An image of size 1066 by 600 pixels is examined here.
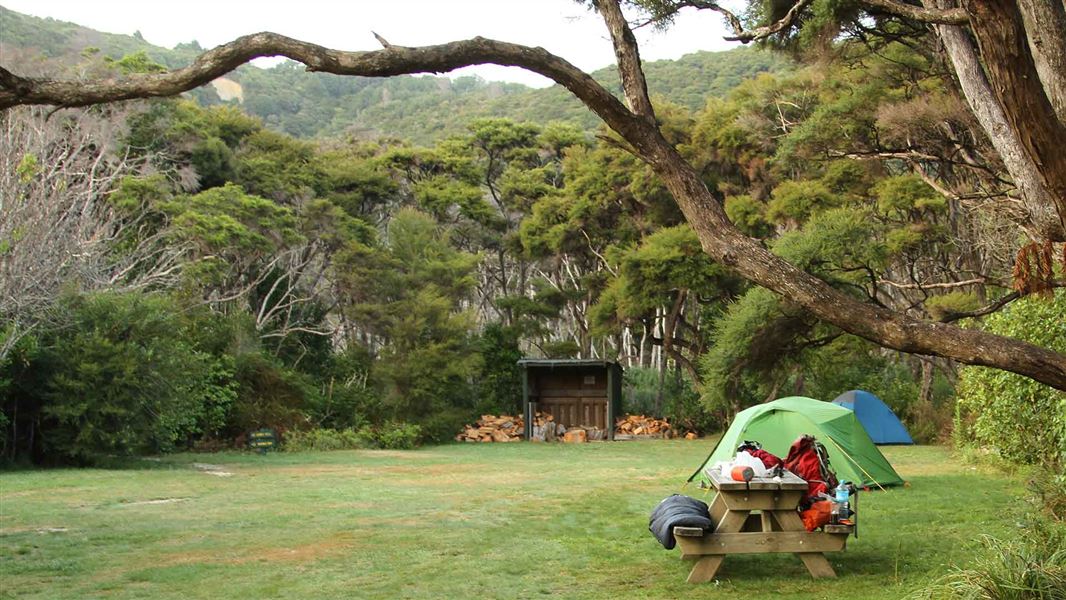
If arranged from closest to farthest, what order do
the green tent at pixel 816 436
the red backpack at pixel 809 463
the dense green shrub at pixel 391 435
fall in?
1. the red backpack at pixel 809 463
2. the green tent at pixel 816 436
3. the dense green shrub at pixel 391 435

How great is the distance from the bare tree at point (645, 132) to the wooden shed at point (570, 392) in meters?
23.9

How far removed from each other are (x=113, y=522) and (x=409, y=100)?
195 ft

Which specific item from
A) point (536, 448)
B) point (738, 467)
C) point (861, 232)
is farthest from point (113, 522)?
point (536, 448)

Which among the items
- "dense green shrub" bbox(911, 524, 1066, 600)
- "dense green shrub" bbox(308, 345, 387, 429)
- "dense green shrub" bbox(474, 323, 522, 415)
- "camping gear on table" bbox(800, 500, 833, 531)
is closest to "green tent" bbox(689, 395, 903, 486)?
"camping gear on table" bbox(800, 500, 833, 531)

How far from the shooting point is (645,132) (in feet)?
16.5

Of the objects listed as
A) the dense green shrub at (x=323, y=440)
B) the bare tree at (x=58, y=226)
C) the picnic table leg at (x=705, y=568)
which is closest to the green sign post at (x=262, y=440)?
the dense green shrub at (x=323, y=440)

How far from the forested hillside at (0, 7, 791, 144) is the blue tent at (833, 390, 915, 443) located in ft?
65.1

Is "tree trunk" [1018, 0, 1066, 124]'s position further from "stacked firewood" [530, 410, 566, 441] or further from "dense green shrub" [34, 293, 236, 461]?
"stacked firewood" [530, 410, 566, 441]

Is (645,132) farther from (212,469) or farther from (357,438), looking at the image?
(357,438)

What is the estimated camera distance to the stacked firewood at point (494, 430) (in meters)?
28.9

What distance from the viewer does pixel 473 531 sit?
10312mm

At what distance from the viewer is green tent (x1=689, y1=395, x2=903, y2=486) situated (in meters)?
14.1

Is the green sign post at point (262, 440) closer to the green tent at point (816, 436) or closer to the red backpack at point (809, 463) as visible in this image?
the green tent at point (816, 436)

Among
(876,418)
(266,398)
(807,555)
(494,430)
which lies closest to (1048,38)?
(807,555)
